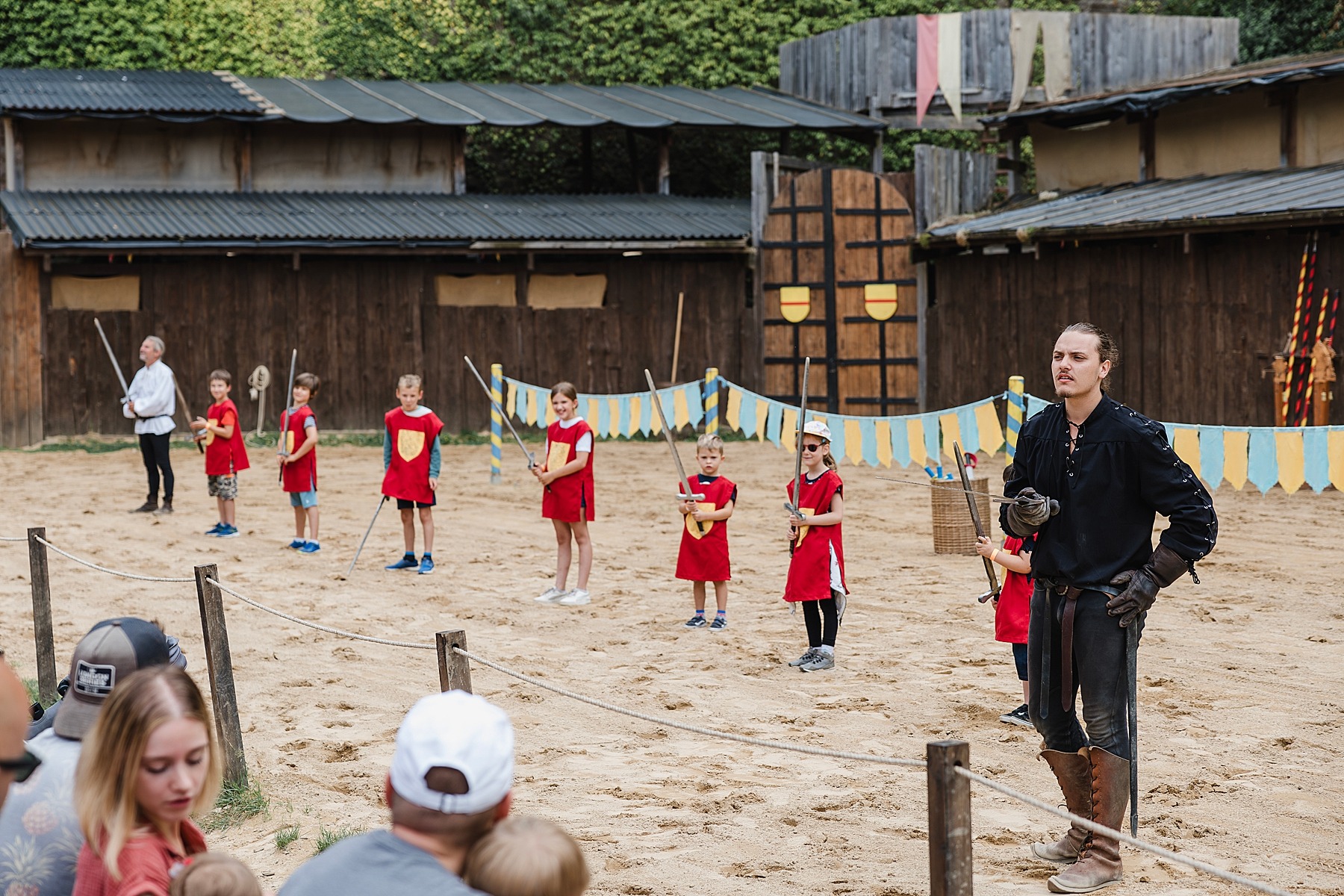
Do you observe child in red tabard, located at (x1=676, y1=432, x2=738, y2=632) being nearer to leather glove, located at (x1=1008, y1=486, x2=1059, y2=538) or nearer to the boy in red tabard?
the boy in red tabard

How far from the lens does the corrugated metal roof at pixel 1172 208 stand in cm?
1494

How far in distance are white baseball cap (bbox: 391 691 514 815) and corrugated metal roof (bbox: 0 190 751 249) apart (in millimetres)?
18178

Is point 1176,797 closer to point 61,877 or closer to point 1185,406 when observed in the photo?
point 61,877

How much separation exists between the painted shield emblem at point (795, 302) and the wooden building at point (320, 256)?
0.87 metres

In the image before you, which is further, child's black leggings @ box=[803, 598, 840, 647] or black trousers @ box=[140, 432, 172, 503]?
black trousers @ box=[140, 432, 172, 503]

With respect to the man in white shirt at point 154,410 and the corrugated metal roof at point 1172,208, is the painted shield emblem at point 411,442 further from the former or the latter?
the corrugated metal roof at point 1172,208

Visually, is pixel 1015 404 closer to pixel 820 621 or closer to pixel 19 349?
pixel 820 621

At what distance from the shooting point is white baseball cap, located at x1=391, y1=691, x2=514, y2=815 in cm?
247

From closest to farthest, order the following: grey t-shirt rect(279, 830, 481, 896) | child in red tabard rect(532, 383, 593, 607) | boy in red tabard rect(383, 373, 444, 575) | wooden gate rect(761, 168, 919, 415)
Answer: grey t-shirt rect(279, 830, 481, 896) → child in red tabard rect(532, 383, 593, 607) → boy in red tabard rect(383, 373, 444, 575) → wooden gate rect(761, 168, 919, 415)

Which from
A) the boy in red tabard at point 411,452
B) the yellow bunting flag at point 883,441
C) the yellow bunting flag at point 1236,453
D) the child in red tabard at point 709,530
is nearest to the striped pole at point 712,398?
the yellow bunting flag at point 883,441

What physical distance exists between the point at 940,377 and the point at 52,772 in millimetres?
18055

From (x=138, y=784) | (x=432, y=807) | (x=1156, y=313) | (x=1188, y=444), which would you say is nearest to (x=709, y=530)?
(x=1188, y=444)

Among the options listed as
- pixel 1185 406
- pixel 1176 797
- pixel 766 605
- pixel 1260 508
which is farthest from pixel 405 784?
pixel 1185 406

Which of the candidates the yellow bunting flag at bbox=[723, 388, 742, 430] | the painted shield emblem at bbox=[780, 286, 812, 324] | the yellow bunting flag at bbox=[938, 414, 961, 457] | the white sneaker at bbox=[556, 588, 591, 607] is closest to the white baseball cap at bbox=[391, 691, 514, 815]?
the white sneaker at bbox=[556, 588, 591, 607]
